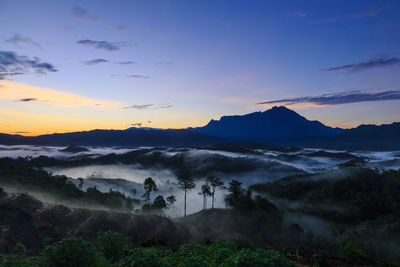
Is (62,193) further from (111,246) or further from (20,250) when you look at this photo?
(111,246)

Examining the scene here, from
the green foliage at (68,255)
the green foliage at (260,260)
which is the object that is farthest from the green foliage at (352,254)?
the green foliage at (68,255)

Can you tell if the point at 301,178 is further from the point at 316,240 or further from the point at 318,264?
the point at 318,264

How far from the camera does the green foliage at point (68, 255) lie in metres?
19.5

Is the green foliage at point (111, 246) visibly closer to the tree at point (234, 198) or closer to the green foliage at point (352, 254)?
the green foliage at point (352, 254)

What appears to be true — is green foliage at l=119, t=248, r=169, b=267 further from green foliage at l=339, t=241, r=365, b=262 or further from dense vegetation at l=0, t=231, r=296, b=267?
green foliage at l=339, t=241, r=365, b=262

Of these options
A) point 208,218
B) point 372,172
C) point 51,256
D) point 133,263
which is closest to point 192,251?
point 133,263

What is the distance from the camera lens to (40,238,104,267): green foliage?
19.5 metres

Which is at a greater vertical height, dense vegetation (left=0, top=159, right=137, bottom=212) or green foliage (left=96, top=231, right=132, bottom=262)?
green foliage (left=96, top=231, right=132, bottom=262)

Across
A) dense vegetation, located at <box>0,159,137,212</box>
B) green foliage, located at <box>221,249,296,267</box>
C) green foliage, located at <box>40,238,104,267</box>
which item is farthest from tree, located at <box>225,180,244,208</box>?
green foliage, located at <box>40,238,104,267</box>

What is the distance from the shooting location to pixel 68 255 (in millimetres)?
19594

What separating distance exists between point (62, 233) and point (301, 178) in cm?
16397

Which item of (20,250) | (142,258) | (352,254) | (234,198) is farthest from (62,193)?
(352,254)

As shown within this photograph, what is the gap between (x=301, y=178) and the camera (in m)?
181

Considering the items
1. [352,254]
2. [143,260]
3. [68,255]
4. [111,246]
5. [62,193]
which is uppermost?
[143,260]
